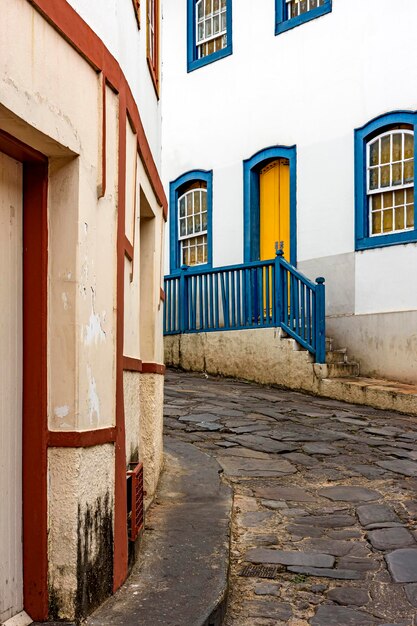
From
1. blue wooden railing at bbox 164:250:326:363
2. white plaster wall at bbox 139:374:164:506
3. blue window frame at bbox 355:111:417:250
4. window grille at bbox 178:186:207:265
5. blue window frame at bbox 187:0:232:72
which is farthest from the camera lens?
window grille at bbox 178:186:207:265

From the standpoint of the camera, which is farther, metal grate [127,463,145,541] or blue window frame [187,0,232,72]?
blue window frame [187,0,232,72]

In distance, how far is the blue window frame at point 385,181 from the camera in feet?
34.4

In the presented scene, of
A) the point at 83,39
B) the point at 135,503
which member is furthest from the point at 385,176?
the point at 83,39

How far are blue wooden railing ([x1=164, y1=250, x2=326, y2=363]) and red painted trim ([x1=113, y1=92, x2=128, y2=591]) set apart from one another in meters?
7.11

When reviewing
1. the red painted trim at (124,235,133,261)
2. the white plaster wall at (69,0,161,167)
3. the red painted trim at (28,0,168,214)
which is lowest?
the red painted trim at (124,235,133,261)

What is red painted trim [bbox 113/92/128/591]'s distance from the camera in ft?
11.4

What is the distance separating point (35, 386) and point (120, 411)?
579 millimetres

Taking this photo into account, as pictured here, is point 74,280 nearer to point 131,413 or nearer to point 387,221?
point 131,413

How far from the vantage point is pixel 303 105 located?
472 inches

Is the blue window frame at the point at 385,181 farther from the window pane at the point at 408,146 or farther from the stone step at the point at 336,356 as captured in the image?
the stone step at the point at 336,356

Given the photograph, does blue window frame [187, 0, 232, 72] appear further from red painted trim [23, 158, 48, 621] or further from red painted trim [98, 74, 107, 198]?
red painted trim [23, 158, 48, 621]

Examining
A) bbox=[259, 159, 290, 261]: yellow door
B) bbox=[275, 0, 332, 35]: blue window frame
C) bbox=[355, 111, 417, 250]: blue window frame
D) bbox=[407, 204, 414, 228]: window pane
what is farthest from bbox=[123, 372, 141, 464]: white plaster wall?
bbox=[275, 0, 332, 35]: blue window frame

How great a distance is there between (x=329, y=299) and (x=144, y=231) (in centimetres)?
625

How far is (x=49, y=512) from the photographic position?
10.1 feet
